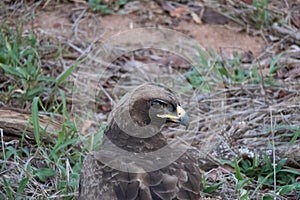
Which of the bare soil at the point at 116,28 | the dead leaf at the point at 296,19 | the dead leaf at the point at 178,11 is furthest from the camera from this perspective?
the dead leaf at the point at 178,11

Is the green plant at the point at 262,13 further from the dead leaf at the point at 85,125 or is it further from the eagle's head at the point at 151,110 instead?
the eagle's head at the point at 151,110

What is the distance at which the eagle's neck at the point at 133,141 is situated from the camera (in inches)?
183

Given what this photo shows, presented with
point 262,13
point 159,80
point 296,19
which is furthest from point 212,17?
point 159,80

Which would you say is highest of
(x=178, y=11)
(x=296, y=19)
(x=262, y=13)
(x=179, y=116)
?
(x=179, y=116)

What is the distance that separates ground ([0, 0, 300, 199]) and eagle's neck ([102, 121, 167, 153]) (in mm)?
743

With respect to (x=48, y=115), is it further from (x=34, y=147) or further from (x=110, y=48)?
(x=110, y=48)

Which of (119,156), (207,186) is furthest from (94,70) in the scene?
(119,156)

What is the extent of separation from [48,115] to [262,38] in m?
2.87

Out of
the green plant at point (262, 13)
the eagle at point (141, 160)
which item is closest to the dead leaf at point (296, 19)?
the green plant at point (262, 13)

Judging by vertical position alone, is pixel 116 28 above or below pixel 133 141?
below

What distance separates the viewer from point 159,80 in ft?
23.8

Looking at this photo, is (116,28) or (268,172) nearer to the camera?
(268,172)

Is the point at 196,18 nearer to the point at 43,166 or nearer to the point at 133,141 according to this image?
the point at 43,166

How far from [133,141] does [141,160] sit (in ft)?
0.72
